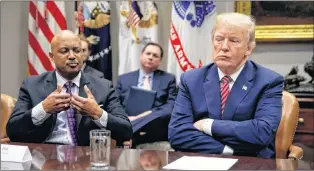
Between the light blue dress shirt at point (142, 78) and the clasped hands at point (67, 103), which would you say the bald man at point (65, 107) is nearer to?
the clasped hands at point (67, 103)

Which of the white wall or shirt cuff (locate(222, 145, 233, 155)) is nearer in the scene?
shirt cuff (locate(222, 145, 233, 155))

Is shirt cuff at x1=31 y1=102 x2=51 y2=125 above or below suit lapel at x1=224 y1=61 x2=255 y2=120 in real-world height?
below

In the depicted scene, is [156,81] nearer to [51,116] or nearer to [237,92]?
[51,116]

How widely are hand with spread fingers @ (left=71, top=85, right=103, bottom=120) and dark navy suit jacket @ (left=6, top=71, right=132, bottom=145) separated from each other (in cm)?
10

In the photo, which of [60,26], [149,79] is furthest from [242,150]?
[60,26]

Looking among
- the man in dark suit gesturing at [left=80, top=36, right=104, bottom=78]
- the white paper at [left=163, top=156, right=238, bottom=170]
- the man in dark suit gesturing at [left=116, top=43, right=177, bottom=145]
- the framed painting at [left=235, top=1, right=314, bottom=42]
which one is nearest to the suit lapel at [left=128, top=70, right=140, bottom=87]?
the man in dark suit gesturing at [left=116, top=43, right=177, bottom=145]

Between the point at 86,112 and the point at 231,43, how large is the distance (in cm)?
79

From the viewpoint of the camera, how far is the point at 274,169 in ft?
5.36

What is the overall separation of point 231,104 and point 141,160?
1.89ft

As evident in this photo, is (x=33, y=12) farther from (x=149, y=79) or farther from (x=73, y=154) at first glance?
Answer: (x=73, y=154)

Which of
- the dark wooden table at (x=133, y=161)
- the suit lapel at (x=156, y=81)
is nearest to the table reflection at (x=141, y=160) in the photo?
the dark wooden table at (x=133, y=161)

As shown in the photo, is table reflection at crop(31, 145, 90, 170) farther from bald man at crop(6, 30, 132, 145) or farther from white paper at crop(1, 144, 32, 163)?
bald man at crop(6, 30, 132, 145)

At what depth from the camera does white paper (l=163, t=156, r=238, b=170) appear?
162 cm

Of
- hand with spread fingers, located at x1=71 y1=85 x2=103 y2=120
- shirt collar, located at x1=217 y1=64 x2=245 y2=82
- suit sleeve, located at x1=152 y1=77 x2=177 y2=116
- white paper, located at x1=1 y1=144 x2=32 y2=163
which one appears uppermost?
shirt collar, located at x1=217 y1=64 x2=245 y2=82
